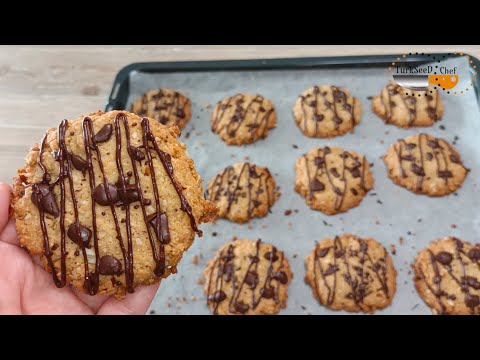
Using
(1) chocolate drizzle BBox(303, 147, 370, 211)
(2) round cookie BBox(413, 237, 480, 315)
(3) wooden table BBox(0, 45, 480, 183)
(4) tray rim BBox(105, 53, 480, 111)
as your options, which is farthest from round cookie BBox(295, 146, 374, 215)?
(3) wooden table BBox(0, 45, 480, 183)

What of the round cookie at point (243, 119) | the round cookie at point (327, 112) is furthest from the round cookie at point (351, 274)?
the round cookie at point (243, 119)

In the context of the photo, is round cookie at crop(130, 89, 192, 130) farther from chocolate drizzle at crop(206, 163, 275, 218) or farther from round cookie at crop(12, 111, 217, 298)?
round cookie at crop(12, 111, 217, 298)

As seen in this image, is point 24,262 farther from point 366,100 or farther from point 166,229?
point 366,100

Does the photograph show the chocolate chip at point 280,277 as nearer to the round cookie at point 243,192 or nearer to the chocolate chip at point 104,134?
the round cookie at point 243,192

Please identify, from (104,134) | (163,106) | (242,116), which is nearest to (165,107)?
(163,106)

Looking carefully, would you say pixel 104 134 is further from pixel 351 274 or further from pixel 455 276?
pixel 455 276
